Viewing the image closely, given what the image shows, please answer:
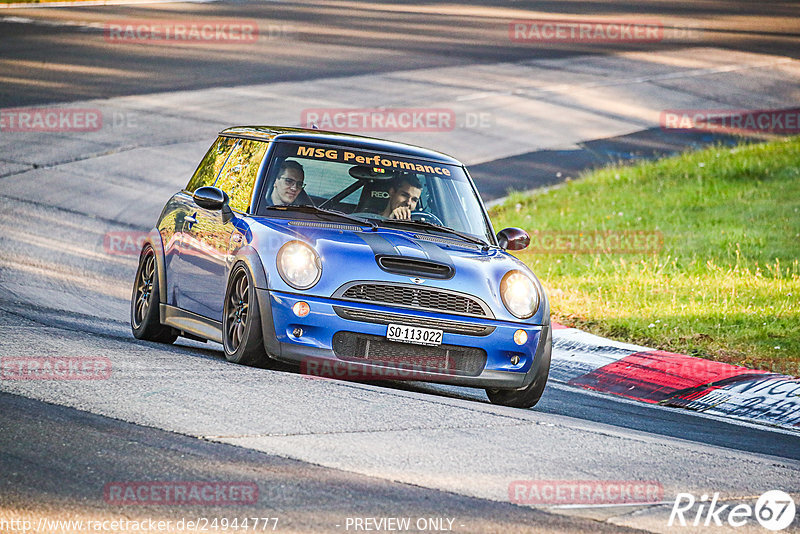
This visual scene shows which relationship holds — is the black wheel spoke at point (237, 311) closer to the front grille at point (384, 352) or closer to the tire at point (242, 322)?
the tire at point (242, 322)

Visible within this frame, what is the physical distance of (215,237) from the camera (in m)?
8.73

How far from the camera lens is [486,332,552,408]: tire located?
8169 millimetres

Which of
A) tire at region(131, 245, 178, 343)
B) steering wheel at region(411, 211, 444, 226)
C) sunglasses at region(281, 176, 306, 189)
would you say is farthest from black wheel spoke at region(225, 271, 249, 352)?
tire at region(131, 245, 178, 343)

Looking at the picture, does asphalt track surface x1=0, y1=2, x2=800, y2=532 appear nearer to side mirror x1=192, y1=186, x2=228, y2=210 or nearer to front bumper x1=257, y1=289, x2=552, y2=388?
front bumper x1=257, y1=289, x2=552, y2=388

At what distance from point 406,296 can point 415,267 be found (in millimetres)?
218

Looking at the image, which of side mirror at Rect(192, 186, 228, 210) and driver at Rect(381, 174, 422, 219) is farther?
driver at Rect(381, 174, 422, 219)

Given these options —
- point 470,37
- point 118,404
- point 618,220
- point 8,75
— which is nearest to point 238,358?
point 118,404

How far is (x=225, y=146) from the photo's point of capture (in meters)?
9.82

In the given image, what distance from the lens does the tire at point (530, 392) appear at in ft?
26.8

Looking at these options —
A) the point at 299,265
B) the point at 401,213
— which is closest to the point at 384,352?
the point at 299,265

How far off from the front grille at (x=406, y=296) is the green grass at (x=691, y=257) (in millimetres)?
3519

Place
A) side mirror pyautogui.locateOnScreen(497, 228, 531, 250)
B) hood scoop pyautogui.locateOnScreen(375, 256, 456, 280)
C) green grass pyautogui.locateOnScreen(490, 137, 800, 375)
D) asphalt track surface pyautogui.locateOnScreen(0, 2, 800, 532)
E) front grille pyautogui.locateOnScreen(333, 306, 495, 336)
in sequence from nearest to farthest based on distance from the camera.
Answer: asphalt track surface pyautogui.locateOnScreen(0, 2, 800, 532) → front grille pyautogui.locateOnScreen(333, 306, 495, 336) → hood scoop pyautogui.locateOnScreen(375, 256, 456, 280) → side mirror pyautogui.locateOnScreen(497, 228, 531, 250) → green grass pyautogui.locateOnScreen(490, 137, 800, 375)

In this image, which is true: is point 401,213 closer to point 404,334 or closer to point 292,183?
point 292,183

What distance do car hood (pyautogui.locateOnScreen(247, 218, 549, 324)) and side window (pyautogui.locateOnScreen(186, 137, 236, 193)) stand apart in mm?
1493
